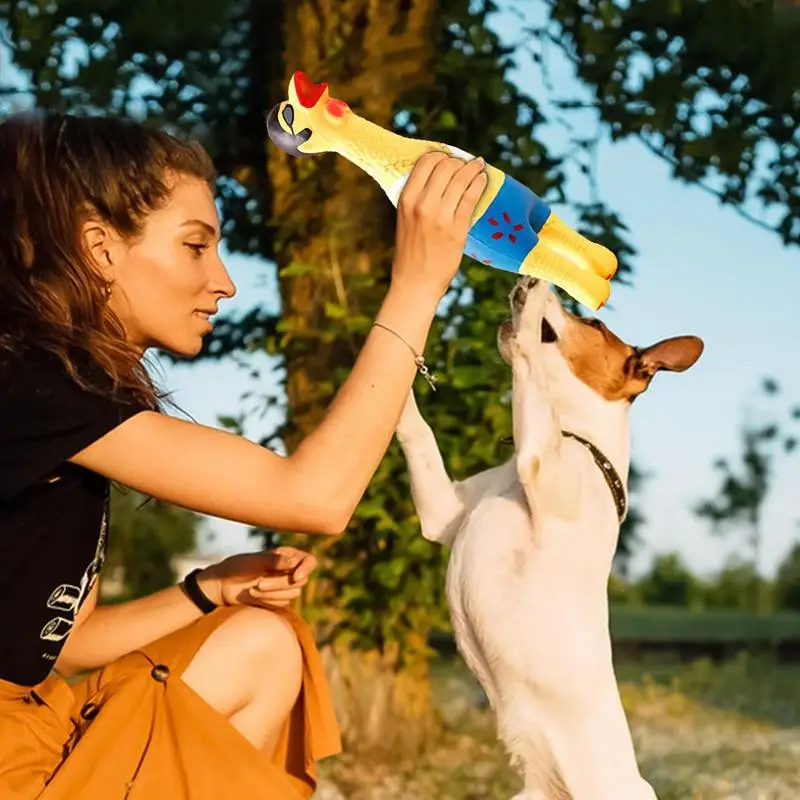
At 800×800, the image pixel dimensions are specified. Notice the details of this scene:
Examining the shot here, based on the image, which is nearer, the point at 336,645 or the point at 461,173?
the point at 461,173

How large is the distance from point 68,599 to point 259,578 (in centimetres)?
49

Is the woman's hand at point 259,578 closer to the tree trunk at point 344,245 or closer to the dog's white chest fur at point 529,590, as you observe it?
the dog's white chest fur at point 529,590

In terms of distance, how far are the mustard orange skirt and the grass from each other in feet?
7.01

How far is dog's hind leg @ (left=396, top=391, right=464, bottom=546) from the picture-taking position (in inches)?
107

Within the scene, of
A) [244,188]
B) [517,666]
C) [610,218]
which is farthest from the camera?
[244,188]

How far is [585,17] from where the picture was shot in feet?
15.9

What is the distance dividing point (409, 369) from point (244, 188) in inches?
152

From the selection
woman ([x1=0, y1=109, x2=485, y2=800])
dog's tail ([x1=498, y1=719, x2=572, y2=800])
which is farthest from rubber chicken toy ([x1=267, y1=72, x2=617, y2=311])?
dog's tail ([x1=498, y1=719, x2=572, y2=800])

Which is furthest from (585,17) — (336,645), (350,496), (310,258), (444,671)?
(444,671)

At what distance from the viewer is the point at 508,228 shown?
2207mm

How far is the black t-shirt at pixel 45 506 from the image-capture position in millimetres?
1831

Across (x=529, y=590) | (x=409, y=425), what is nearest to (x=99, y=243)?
(x=409, y=425)

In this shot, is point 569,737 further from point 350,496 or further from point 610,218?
point 610,218

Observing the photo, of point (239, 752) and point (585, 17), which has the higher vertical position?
point (585, 17)
